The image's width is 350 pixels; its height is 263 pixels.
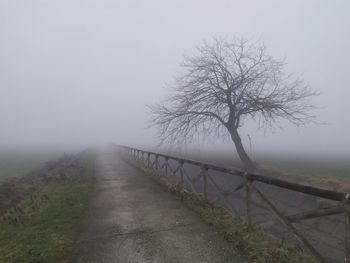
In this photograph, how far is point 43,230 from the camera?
7555 mm

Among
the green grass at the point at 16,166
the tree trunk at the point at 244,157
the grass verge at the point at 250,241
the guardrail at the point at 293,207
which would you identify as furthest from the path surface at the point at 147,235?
the green grass at the point at 16,166

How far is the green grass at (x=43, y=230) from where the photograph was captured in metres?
5.93

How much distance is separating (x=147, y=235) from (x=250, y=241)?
6.74ft

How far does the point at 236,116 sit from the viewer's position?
73.4ft

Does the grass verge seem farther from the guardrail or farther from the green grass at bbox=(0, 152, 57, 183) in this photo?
the green grass at bbox=(0, 152, 57, 183)

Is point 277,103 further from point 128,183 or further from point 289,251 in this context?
point 289,251

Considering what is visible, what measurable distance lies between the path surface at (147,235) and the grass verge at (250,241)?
209 mm

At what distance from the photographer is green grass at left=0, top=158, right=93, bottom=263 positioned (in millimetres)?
5926

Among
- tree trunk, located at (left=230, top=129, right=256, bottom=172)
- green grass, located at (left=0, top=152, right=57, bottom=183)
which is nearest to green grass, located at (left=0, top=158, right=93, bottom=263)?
tree trunk, located at (left=230, top=129, right=256, bottom=172)

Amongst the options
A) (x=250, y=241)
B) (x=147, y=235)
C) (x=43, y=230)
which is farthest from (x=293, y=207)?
(x=43, y=230)

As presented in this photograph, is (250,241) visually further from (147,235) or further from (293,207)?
(293,207)

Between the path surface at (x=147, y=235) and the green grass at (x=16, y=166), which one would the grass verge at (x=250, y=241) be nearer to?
the path surface at (x=147, y=235)

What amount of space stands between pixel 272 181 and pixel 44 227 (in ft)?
17.6

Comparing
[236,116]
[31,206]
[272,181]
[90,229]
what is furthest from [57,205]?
[236,116]
